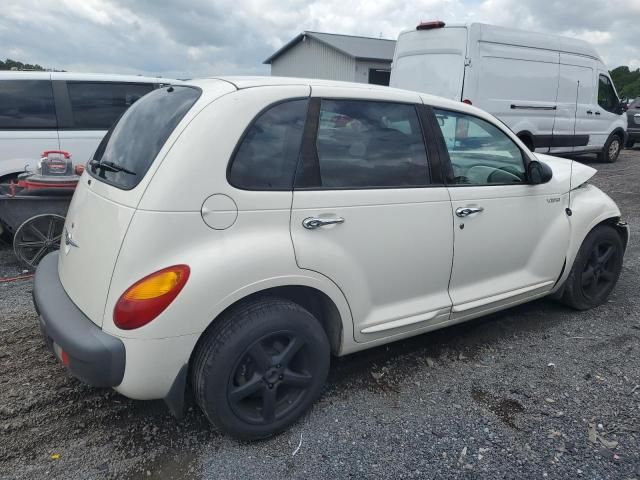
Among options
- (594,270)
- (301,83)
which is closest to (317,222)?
(301,83)

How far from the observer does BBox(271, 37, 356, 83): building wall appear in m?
23.1

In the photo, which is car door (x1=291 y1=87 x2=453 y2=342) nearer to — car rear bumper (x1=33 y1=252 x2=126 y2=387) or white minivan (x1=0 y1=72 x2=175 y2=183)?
car rear bumper (x1=33 y1=252 x2=126 y2=387)

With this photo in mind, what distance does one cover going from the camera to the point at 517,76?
28.9ft

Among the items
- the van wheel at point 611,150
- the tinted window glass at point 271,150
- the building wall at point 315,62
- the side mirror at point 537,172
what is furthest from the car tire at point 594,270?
the building wall at point 315,62

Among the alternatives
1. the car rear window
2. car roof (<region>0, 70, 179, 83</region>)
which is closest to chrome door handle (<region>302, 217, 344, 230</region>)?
the car rear window

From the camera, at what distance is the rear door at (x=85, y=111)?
587 centimetres

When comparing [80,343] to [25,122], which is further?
[25,122]

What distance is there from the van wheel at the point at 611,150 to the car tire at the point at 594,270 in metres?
9.27

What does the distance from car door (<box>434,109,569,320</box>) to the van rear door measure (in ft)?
16.7

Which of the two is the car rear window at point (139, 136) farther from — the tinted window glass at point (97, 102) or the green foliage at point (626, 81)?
the green foliage at point (626, 81)

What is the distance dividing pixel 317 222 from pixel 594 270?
2.73 metres

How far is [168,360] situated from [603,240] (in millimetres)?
3488

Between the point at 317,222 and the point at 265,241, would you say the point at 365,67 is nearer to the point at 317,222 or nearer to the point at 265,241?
the point at 317,222

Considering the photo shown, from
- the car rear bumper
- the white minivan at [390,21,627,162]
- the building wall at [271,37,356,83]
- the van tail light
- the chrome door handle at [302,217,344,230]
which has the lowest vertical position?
the car rear bumper
